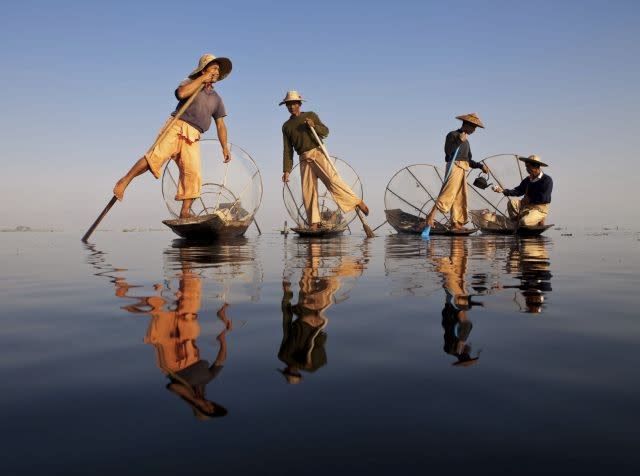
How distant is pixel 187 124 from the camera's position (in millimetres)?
8836

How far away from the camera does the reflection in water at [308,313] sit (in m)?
1.54

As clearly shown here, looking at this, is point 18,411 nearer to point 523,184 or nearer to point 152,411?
point 152,411

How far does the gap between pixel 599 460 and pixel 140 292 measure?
8.78 feet

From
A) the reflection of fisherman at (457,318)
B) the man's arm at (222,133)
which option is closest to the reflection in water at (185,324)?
the reflection of fisherman at (457,318)

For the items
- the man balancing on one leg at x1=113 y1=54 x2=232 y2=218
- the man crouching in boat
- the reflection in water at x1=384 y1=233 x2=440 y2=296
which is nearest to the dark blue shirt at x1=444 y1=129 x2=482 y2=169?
the man crouching in boat

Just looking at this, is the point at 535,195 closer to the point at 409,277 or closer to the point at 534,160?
the point at 534,160

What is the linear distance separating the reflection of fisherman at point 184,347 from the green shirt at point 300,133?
27.8 ft

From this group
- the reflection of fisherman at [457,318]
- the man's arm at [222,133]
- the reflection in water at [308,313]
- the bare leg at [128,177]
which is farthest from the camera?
the man's arm at [222,133]

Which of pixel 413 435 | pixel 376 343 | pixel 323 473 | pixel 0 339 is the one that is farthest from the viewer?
pixel 0 339

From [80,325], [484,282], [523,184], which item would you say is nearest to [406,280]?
[484,282]

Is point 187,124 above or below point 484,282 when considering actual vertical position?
above

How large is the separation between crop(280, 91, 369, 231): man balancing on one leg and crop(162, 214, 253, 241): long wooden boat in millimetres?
1762

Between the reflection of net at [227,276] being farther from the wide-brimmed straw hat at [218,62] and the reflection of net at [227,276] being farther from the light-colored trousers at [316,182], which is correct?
the light-colored trousers at [316,182]

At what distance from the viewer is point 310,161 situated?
11.4 metres
